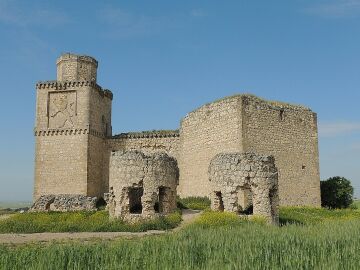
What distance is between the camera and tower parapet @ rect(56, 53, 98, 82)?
32312 millimetres

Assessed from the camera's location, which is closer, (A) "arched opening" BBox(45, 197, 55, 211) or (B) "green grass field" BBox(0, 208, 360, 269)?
(B) "green grass field" BBox(0, 208, 360, 269)

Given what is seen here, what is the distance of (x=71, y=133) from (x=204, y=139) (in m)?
9.58

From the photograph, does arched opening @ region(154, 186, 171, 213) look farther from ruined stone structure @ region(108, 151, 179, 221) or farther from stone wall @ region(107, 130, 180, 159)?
stone wall @ region(107, 130, 180, 159)

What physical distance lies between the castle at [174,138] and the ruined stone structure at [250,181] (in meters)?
8.16

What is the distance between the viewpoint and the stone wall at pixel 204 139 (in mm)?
25906

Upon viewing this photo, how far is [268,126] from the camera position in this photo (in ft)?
87.1

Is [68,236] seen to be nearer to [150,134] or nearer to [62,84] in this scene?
[150,134]

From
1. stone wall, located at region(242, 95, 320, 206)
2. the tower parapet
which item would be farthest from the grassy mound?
the tower parapet

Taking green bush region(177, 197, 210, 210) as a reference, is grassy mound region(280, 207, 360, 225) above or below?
below

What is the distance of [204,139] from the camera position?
28125mm

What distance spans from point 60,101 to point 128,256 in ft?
81.4

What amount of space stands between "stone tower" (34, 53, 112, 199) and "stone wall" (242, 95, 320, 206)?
11566 mm

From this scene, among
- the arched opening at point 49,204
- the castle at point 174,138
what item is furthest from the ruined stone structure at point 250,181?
the arched opening at point 49,204

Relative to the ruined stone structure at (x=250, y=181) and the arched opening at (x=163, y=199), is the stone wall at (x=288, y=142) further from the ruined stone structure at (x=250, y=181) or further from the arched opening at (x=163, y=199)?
the ruined stone structure at (x=250, y=181)
